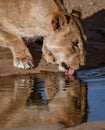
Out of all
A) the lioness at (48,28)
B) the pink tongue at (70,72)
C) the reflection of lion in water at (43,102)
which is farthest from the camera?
the lioness at (48,28)

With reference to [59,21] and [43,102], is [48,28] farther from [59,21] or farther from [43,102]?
[43,102]

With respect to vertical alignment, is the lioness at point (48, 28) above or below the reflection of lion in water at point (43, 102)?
above

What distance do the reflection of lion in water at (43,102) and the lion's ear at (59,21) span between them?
0.86 meters

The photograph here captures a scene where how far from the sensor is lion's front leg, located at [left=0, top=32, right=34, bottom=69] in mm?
10125

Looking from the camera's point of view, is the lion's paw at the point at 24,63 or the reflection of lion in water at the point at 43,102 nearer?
the reflection of lion in water at the point at 43,102

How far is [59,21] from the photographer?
990 cm

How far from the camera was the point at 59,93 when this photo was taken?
27.8 ft

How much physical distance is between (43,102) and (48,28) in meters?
2.26

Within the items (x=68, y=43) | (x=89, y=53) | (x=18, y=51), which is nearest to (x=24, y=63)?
(x=18, y=51)

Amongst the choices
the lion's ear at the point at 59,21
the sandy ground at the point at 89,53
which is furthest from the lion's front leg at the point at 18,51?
the lion's ear at the point at 59,21

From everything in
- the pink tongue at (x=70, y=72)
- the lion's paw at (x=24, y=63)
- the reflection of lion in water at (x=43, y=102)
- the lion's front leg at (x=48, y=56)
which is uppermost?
the lion's front leg at (x=48, y=56)

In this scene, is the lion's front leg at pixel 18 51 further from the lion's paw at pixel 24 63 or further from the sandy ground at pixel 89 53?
the sandy ground at pixel 89 53

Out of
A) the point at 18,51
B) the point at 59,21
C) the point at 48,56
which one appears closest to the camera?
the point at 59,21

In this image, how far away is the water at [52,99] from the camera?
717 cm
